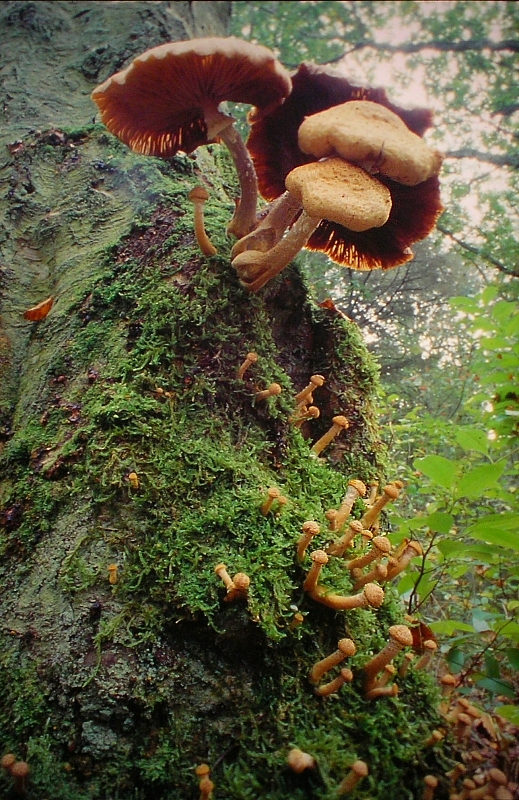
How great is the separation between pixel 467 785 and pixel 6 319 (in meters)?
2.40

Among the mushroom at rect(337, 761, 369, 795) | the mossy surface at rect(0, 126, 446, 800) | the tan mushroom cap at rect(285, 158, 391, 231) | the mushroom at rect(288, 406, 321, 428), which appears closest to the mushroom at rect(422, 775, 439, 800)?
the mossy surface at rect(0, 126, 446, 800)

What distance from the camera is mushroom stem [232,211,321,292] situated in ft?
6.12

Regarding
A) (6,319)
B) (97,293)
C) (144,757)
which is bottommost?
(144,757)

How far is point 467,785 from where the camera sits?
1290 mm

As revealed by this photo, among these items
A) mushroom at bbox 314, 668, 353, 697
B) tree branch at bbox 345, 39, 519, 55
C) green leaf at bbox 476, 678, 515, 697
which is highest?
tree branch at bbox 345, 39, 519, 55

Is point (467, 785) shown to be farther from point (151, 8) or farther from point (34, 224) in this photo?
point (151, 8)

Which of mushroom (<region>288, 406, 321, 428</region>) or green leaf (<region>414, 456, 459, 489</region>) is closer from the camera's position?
green leaf (<region>414, 456, 459, 489</region>)

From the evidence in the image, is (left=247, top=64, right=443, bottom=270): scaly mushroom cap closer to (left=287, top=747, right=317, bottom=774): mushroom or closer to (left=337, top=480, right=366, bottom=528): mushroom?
(left=337, top=480, right=366, bottom=528): mushroom

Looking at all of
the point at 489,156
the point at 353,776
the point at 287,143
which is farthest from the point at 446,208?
the point at 353,776

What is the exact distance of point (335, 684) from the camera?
1.42 meters

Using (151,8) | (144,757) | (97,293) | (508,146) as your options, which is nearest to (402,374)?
(508,146)

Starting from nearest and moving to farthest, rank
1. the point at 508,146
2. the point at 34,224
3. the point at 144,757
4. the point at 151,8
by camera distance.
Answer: the point at 144,757 < the point at 34,224 < the point at 151,8 < the point at 508,146

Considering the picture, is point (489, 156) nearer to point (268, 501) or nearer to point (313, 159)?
point (313, 159)

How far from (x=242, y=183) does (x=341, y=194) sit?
63cm
